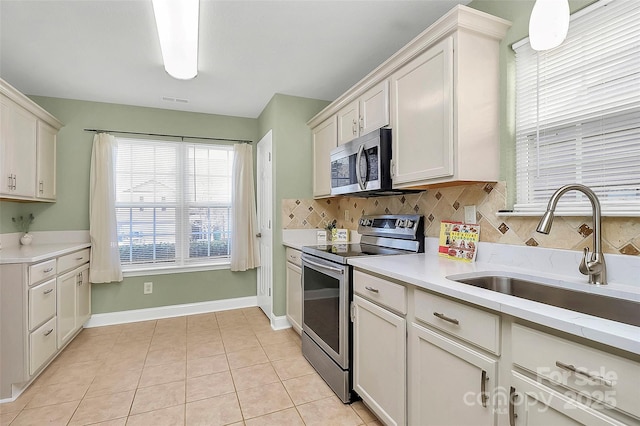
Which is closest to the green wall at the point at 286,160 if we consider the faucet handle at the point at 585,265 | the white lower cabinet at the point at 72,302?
the white lower cabinet at the point at 72,302

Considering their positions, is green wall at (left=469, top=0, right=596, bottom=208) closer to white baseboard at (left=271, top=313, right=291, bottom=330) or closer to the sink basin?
the sink basin

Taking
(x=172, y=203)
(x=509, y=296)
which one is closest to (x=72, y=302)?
(x=172, y=203)

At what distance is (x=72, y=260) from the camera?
9.27ft

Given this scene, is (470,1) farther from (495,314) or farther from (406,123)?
(495,314)

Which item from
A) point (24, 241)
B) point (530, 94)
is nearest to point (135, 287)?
point (24, 241)

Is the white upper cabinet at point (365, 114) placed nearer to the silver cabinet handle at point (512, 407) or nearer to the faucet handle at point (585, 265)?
the faucet handle at point (585, 265)

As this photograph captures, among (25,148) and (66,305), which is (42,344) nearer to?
(66,305)

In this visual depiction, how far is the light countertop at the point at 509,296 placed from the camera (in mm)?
753

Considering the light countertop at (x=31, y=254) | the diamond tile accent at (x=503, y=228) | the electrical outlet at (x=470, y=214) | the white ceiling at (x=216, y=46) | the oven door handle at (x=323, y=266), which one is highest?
the white ceiling at (x=216, y=46)

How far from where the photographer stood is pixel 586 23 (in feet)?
4.47

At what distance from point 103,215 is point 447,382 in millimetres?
3468

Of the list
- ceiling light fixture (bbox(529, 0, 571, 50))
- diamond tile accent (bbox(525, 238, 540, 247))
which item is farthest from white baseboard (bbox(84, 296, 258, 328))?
ceiling light fixture (bbox(529, 0, 571, 50))

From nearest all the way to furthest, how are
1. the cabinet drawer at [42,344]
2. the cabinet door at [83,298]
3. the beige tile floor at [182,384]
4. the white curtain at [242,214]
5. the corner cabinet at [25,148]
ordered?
the beige tile floor at [182,384] < the cabinet drawer at [42,344] < the corner cabinet at [25,148] < the cabinet door at [83,298] < the white curtain at [242,214]

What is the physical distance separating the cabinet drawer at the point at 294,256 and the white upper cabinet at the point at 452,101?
51.7 inches
